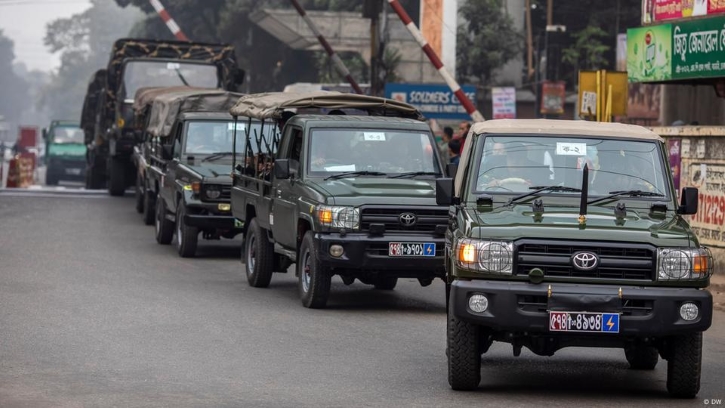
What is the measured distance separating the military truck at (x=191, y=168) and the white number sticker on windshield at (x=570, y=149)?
8.50 meters

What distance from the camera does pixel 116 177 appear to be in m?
33.7

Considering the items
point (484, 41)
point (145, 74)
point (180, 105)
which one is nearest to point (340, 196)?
point (180, 105)

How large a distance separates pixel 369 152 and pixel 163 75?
18.0 m

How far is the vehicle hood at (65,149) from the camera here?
56062mm

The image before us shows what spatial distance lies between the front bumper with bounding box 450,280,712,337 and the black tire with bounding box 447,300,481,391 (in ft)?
0.85

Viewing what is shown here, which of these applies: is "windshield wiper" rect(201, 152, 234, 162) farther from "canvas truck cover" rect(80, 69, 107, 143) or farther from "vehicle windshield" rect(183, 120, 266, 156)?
"canvas truck cover" rect(80, 69, 107, 143)

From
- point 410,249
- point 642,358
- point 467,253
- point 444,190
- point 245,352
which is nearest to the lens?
point 467,253

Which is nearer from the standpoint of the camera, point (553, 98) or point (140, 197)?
point (140, 197)

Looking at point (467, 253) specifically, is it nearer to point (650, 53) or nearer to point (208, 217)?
point (208, 217)

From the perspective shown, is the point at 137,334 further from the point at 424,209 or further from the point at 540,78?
the point at 540,78

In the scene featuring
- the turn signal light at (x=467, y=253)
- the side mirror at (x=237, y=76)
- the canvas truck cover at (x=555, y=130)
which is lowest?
the turn signal light at (x=467, y=253)

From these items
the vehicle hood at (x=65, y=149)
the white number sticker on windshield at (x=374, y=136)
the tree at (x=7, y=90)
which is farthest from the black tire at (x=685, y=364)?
the tree at (x=7, y=90)

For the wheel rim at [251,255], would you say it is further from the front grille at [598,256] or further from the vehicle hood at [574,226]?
the front grille at [598,256]

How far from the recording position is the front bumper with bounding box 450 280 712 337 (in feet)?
28.9
